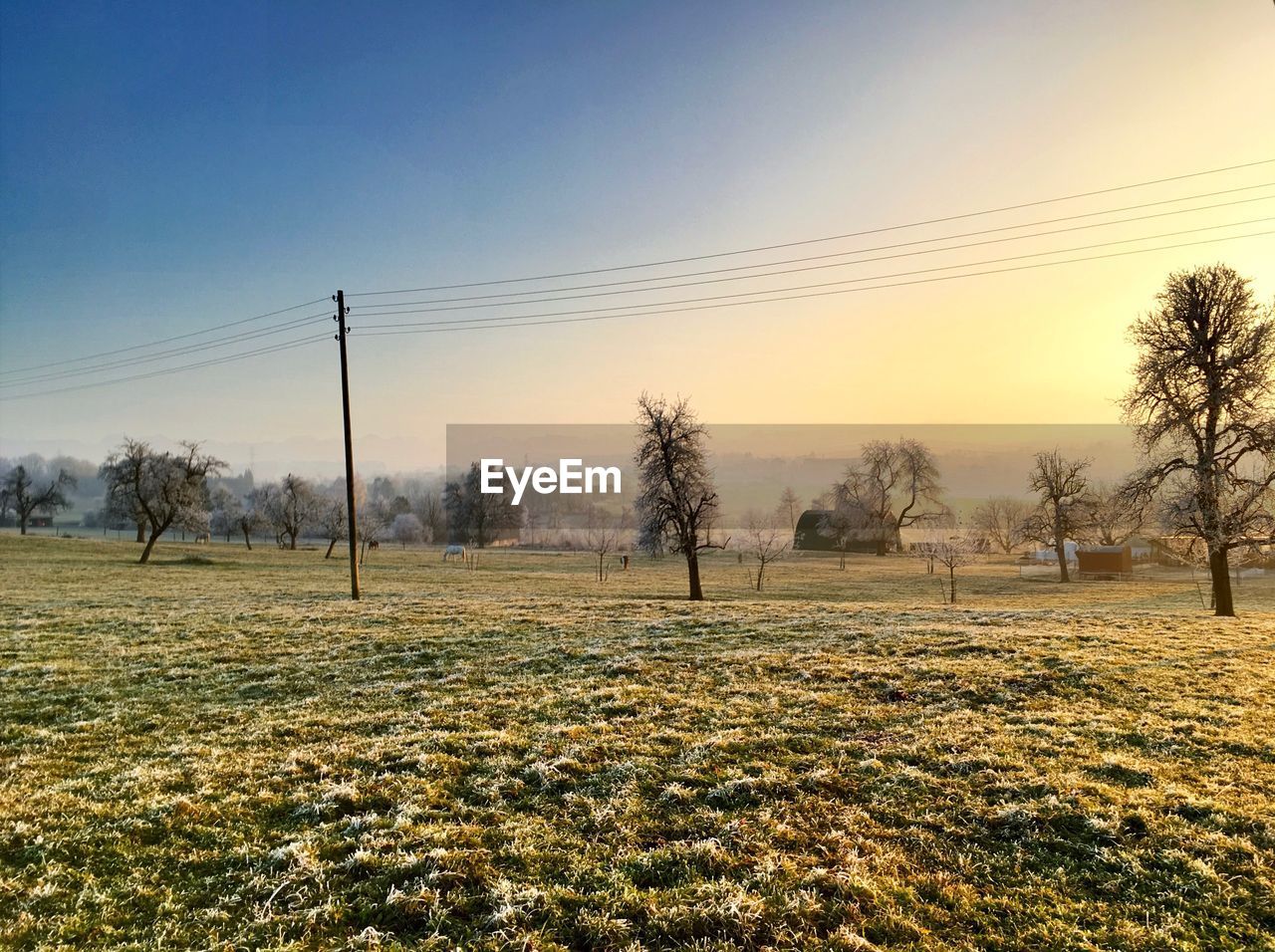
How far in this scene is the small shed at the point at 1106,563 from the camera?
60.4 meters

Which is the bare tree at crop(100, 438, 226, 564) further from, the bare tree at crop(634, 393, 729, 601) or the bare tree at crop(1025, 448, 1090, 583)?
the bare tree at crop(1025, 448, 1090, 583)

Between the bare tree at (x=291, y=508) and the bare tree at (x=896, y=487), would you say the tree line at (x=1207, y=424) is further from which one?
the bare tree at (x=291, y=508)

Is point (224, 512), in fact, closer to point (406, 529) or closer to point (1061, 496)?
point (406, 529)

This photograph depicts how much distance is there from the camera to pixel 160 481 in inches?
2351

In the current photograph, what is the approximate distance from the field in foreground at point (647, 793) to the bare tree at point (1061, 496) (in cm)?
4748

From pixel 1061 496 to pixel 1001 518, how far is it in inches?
3491

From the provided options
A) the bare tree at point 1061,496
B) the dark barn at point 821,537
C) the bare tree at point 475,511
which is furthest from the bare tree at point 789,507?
the bare tree at point 1061,496

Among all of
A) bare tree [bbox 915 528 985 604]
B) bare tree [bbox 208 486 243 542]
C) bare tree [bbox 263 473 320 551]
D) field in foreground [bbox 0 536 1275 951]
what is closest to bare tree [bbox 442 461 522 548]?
bare tree [bbox 263 473 320 551]

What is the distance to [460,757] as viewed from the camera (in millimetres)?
9211

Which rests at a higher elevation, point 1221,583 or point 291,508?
point 291,508

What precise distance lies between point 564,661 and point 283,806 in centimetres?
822

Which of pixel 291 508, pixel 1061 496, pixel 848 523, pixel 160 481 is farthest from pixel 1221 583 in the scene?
pixel 291 508

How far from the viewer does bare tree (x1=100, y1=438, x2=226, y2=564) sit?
5703cm

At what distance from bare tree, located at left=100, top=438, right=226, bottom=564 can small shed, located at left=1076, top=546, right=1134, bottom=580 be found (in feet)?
294
